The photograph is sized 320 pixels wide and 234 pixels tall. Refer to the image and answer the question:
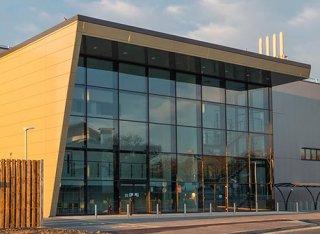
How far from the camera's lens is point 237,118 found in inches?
1683

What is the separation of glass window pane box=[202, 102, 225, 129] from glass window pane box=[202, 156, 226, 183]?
7.78 feet

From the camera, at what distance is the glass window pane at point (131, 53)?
109 feet

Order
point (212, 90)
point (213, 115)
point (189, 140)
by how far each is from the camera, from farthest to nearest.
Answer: point (212, 90)
point (213, 115)
point (189, 140)

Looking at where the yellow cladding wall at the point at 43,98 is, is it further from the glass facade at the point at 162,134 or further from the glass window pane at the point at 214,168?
the glass window pane at the point at 214,168

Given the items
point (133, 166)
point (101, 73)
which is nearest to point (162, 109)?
point (133, 166)

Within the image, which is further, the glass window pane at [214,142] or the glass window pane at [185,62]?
the glass window pane at [214,142]

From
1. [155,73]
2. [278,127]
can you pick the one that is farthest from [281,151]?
[155,73]

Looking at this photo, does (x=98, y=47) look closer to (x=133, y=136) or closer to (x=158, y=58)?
(x=158, y=58)

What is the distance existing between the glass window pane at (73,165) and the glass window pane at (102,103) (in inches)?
104

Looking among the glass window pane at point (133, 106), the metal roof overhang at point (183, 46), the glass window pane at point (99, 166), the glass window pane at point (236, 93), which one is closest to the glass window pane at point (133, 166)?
the glass window pane at point (99, 166)

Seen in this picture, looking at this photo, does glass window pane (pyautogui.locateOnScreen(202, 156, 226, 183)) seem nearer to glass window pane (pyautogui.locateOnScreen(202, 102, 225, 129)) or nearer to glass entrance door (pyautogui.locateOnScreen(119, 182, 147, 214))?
glass window pane (pyautogui.locateOnScreen(202, 102, 225, 129))

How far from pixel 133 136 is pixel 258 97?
12.4 metres

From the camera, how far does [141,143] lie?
122ft

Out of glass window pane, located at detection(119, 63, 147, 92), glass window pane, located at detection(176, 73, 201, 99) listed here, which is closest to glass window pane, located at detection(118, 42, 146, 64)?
glass window pane, located at detection(119, 63, 147, 92)
